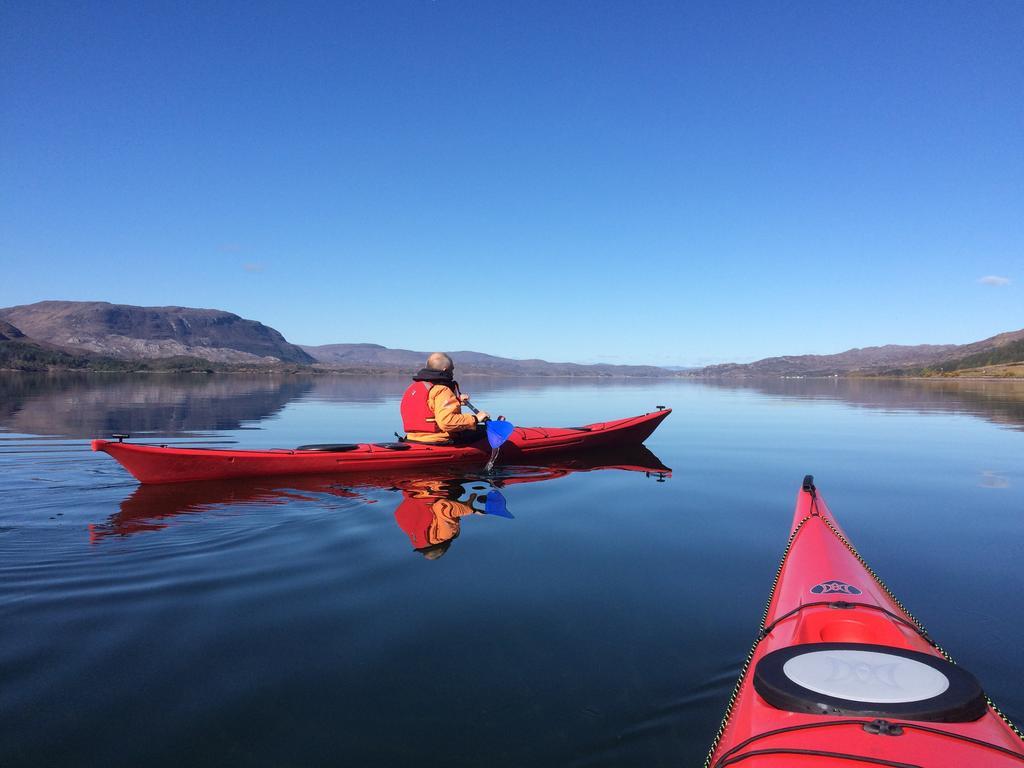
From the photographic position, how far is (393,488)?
32.7ft

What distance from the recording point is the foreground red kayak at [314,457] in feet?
29.7

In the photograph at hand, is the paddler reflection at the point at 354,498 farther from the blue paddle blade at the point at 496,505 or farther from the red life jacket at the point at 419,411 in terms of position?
the red life jacket at the point at 419,411

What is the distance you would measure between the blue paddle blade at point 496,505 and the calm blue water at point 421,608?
0.14 m

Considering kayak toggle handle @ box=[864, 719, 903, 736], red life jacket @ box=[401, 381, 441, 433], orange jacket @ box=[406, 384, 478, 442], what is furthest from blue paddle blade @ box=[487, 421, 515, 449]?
kayak toggle handle @ box=[864, 719, 903, 736]

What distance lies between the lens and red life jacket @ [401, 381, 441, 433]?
11.4 metres

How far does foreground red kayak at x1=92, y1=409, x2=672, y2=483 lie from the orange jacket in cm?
27

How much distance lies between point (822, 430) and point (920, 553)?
1485cm

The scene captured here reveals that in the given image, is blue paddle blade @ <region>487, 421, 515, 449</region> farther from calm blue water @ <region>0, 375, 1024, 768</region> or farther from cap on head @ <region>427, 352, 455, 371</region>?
cap on head @ <region>427, 352, 455, 371</region>

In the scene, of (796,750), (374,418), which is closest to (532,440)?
(796,750)

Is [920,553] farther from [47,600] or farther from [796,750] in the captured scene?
[47,600]

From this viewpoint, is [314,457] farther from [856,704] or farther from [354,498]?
[856,704]

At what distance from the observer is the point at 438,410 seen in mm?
11164

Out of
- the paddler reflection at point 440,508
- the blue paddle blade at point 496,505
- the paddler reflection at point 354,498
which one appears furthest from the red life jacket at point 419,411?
the blue paddle blade at point 496,505

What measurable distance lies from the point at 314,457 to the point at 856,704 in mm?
9018
